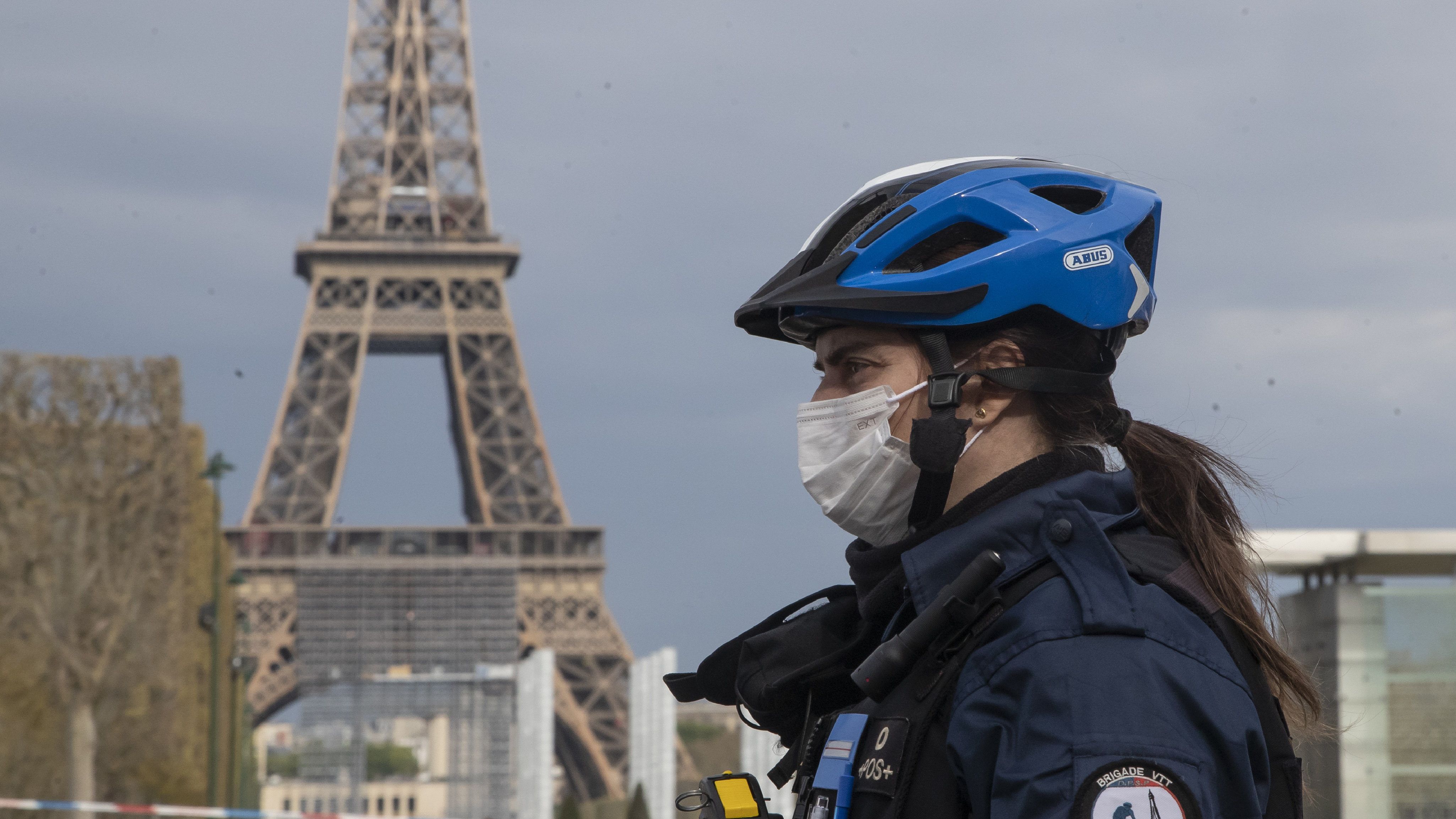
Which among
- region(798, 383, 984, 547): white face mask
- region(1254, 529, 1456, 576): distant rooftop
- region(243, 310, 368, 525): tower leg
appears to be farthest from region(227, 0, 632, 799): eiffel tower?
region(798, 383, 984, 547): white face mask

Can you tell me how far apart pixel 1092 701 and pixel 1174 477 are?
53 centimetres

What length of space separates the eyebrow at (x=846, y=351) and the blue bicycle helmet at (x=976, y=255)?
3cm

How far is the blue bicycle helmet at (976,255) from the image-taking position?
Answer: 1.81 m

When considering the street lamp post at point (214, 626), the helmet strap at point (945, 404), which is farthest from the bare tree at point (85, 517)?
the helmet strap at point (945, 404)

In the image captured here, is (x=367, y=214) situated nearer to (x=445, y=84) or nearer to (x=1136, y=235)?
(x=445, y=84)

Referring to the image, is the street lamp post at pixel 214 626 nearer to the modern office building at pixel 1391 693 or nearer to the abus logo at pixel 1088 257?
the modern office building at pixel 1391 693

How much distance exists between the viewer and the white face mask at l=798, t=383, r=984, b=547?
1884 mm

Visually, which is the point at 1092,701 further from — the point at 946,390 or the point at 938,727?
the point at 946,390

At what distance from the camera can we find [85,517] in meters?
19.8

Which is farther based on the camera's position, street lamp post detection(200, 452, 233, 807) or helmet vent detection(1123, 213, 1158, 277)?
street lamp post detection(200, 452, 233, 807)

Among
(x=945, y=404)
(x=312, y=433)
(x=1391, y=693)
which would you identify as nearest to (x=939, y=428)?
(x=945, y=404)

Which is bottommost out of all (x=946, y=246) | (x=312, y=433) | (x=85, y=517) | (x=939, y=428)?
(x=939, y=428)

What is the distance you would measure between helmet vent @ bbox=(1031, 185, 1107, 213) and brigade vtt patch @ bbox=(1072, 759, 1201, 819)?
0.79 m

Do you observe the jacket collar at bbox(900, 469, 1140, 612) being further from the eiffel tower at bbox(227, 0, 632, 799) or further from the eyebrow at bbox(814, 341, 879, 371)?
the eiffel tower at bbox(227, 0, 632, 799)
